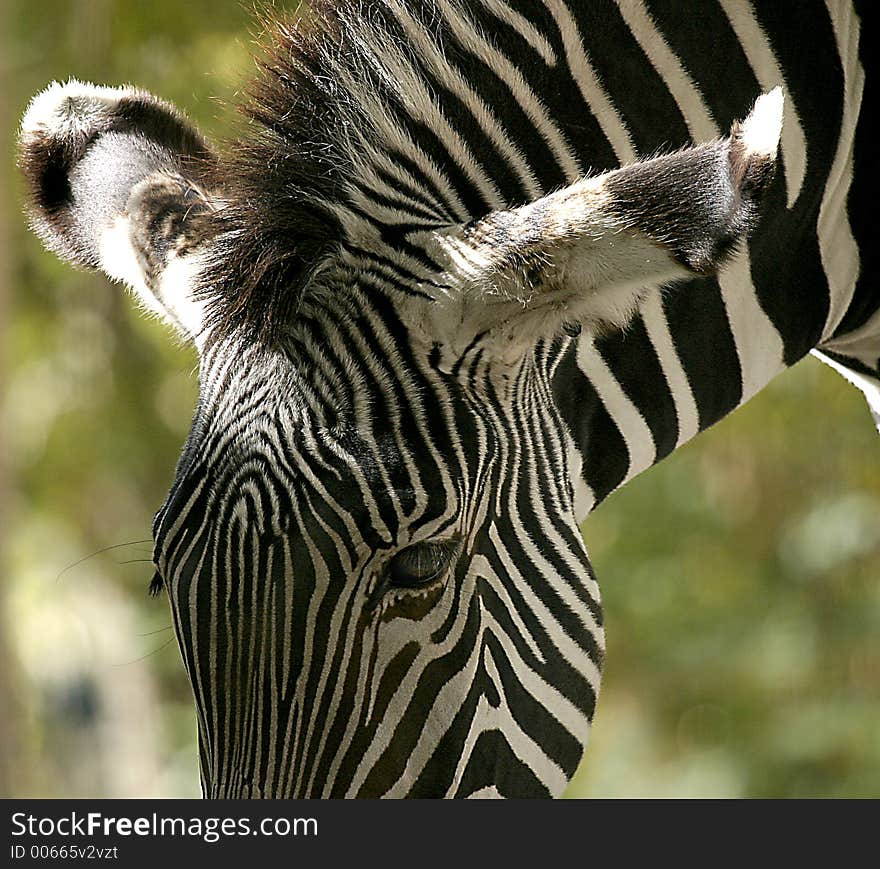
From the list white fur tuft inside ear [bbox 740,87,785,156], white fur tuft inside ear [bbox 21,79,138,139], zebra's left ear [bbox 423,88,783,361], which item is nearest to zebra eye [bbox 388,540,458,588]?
zebra's left ear [bbox 423,88,783,361]

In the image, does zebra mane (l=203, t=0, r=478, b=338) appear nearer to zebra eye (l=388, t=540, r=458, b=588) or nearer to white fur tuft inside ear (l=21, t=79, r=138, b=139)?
zebra eye (l=388, t=540, r=458, b=588)

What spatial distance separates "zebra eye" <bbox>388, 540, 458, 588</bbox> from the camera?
1779mm

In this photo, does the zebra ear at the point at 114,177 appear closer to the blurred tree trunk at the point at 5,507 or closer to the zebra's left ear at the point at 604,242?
the zebra's left ear at the point at 604,242

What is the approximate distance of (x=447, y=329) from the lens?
6.18 ft

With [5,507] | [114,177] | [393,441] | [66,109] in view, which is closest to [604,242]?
[393,441]

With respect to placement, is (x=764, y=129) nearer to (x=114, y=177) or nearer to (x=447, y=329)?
(x=447, y=329)

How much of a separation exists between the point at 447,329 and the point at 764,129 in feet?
1.79

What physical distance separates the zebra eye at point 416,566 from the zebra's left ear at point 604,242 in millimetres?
324

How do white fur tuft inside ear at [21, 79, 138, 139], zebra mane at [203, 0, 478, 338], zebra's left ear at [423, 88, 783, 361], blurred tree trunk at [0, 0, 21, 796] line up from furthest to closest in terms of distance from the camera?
1. blurred tree trunk at [0, 0, 21, 796]
2. white fur tuft inside ear at [21, 79, 138, 139]
3. zebra mane at [203, 0, 478, 338]
4. zebra's left ear at [423, 88, 783, 361]

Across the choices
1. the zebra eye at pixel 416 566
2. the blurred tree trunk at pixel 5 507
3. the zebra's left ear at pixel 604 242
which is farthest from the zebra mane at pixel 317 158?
the blurred tree trunk at pixel 5 507

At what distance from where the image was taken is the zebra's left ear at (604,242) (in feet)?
5.55

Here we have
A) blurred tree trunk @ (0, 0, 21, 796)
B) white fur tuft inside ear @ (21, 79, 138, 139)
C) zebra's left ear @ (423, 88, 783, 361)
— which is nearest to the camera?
zebra's left ear @ (423, 88, 783, 361)

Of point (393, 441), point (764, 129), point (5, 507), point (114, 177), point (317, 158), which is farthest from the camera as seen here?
point (5, 507)

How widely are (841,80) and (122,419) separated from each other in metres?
8.23
